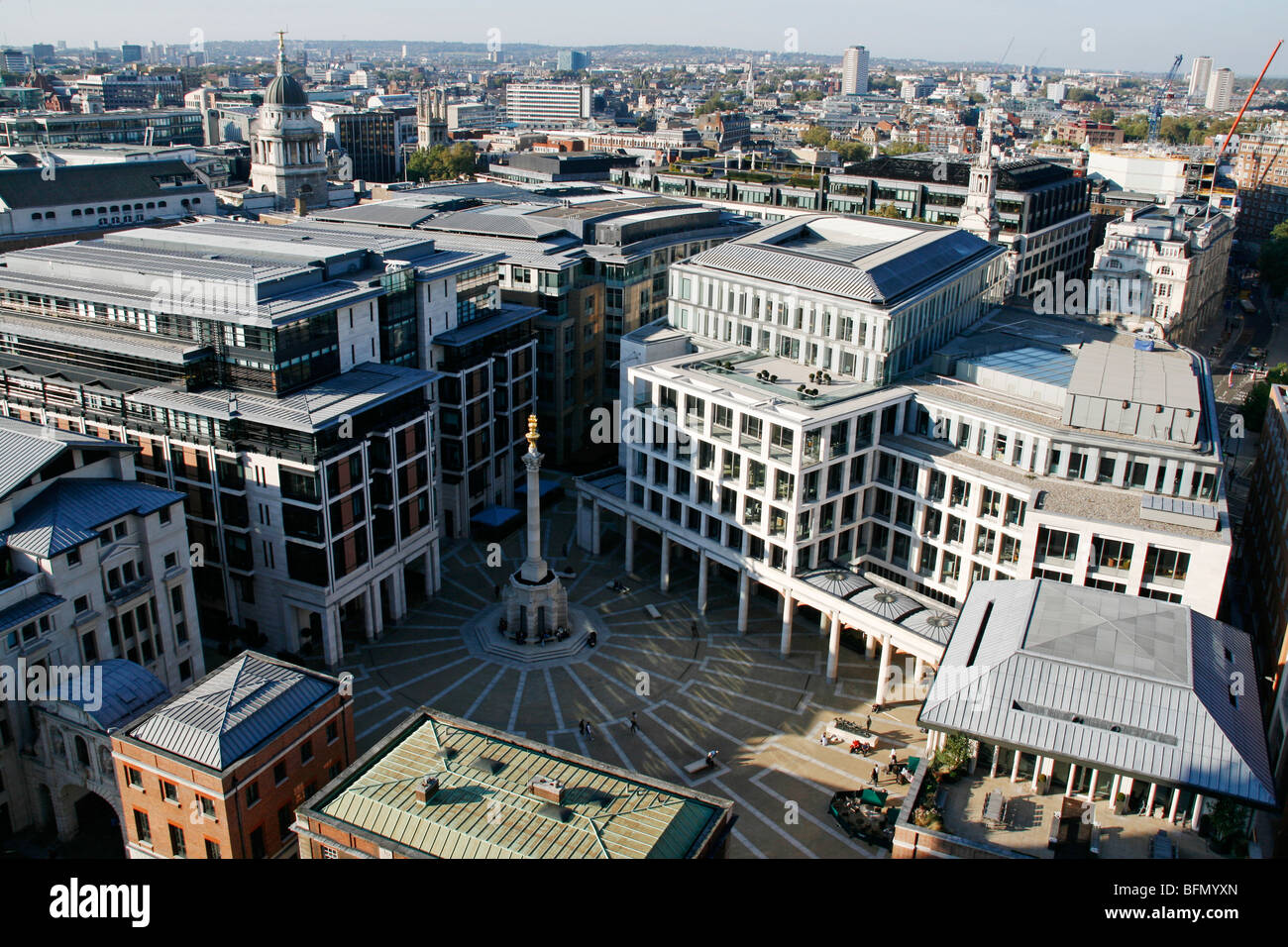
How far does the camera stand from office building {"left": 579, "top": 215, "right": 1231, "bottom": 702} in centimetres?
7462

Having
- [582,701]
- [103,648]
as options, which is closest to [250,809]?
[103,648]

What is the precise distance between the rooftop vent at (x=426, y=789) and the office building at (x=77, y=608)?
21.5 meters

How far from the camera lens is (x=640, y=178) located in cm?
19388

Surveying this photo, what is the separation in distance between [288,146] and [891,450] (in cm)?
13703

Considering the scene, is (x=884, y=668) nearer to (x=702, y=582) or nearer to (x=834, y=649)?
(x=834, y=649)

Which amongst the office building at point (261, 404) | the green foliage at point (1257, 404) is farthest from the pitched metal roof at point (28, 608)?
the green foliage at point (1257, 404)

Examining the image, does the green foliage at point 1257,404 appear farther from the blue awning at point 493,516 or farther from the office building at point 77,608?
the office building at point 77,608

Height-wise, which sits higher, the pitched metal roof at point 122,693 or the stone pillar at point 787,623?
the pitched metal roof at point 122,693

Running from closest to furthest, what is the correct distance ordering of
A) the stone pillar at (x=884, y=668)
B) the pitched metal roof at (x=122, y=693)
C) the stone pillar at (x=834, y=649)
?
the pitched metal roof at (x=122, y=693) → the stone pillar at (x=884, y=668) → the stone pillar at (x=834, y=649)

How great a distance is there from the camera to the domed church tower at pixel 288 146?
177875 mm

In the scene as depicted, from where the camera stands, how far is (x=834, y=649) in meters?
80.6

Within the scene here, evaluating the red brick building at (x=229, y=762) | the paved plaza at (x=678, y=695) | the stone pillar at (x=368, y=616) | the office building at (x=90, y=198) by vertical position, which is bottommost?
the paved plaza at (x=678, y=695)

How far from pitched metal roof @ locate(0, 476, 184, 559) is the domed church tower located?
123872mm
